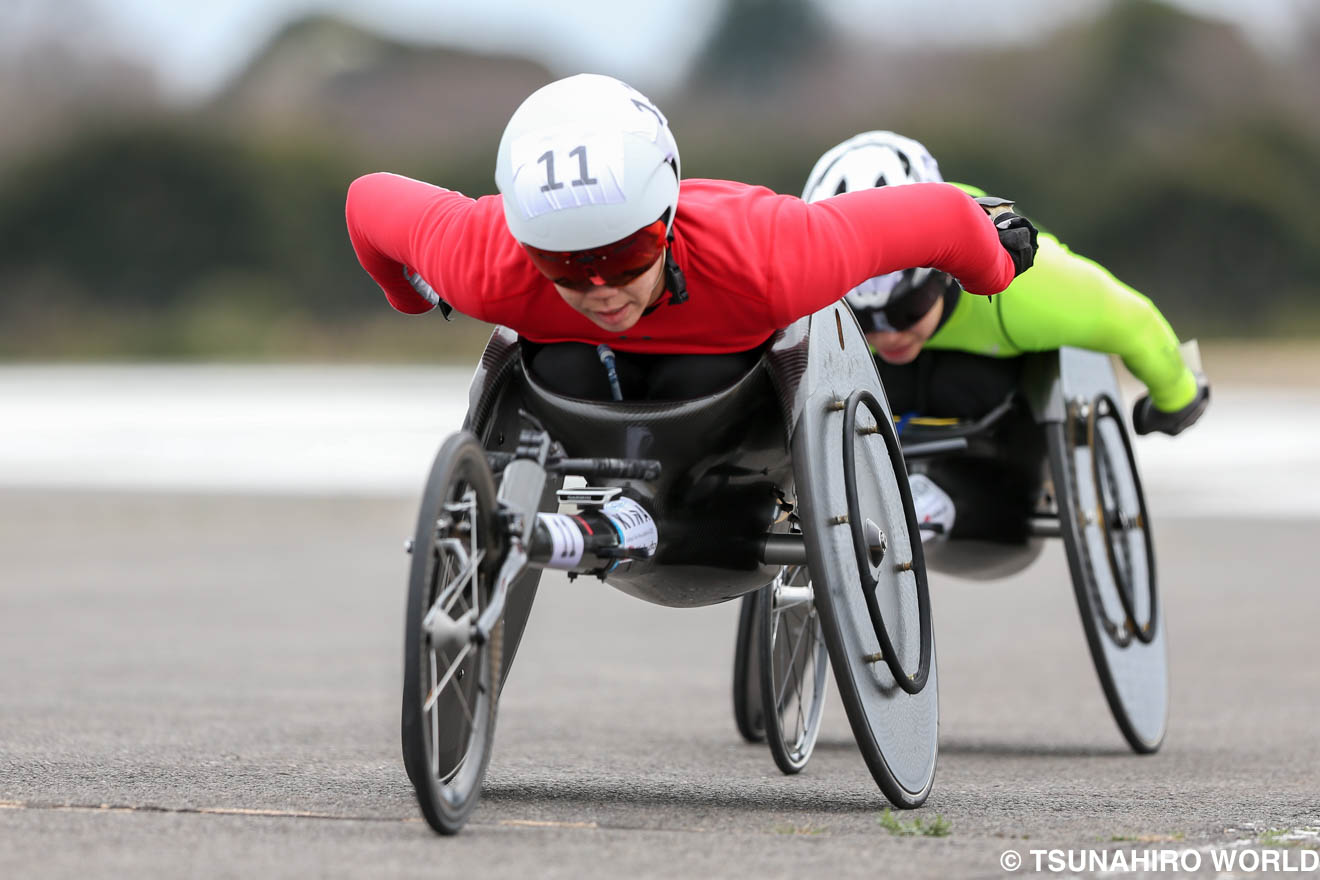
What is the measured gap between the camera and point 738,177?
169ft

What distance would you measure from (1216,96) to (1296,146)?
9.27ft

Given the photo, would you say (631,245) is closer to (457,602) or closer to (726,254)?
(726,254)

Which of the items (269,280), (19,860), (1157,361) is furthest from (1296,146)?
(19,860)

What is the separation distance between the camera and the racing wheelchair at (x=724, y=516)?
4711 millimetres

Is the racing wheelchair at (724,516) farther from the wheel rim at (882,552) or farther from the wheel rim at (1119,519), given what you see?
the wheel rim at (1119,519)

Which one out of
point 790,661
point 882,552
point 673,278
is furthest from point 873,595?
point 790,661

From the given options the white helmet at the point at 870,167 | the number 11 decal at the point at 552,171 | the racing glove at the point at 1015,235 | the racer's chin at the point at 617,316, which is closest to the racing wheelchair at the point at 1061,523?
the white helmet at the point at 870,167

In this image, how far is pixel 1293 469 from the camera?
23516 mm

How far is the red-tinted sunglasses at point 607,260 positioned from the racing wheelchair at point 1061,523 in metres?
2.43

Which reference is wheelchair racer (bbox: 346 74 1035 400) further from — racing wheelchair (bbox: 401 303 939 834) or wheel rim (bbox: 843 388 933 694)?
wheel rim (bbox: 843 388 933 694)

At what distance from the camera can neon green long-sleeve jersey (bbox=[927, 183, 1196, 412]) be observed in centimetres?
709

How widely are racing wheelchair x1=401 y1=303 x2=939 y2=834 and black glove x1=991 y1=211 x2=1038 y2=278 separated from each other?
478 mm

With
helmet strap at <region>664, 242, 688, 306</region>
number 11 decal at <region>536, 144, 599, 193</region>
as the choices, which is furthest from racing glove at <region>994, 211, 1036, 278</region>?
number 11 decal at <region>536, 144, 599, 193</region>

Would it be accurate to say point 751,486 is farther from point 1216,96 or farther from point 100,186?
point 1216,96
